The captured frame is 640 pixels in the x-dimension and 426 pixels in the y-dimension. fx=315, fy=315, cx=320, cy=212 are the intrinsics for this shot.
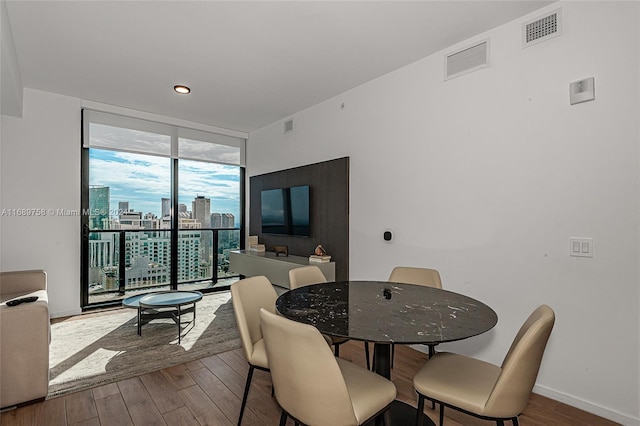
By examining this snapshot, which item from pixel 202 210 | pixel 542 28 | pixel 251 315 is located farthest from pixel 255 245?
pixel 542 28

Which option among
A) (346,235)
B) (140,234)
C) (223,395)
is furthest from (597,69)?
(140,234)

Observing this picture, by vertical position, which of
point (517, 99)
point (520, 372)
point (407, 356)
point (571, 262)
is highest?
point (517, 99)

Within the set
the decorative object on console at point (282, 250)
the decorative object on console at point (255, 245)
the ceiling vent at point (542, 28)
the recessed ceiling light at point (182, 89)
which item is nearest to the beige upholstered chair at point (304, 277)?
the decorative object on console at point (282, 250)

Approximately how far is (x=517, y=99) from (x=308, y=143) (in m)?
2.61

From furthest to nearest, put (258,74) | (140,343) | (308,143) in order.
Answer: (308,143), (258,74), (140,343)

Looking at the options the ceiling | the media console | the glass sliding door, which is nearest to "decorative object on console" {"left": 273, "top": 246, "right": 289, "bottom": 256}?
the media console

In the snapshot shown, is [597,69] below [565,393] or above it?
above

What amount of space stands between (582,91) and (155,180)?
5181 millimetres

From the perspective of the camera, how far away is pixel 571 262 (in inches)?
85.8

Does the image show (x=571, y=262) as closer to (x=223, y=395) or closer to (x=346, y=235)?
(x=346, y=235)

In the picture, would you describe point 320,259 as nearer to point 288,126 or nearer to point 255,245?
point 255,245

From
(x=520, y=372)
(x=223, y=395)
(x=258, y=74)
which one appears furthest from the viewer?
(x=258, y=74)

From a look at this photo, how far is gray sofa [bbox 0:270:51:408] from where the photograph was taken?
6.66 feet

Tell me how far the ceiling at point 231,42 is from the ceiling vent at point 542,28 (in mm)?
Result: 110
